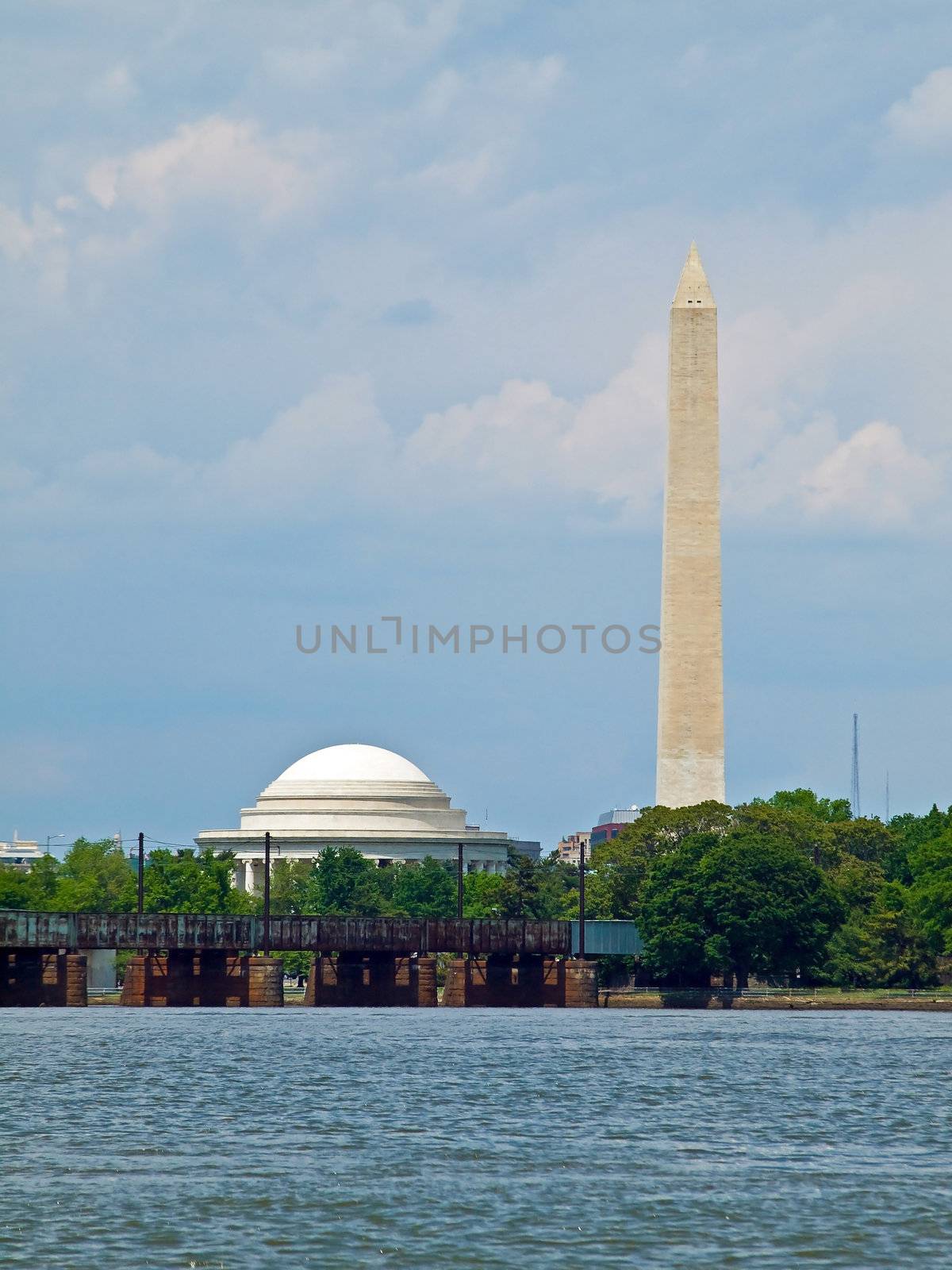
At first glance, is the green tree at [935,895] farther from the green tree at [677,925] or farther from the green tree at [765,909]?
the green tree at [677,925]

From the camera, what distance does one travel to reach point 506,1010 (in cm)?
11344

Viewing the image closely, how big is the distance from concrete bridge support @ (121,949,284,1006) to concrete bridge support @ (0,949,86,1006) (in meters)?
2.93

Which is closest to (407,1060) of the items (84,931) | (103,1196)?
(103,1196)

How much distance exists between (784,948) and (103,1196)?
8591cm

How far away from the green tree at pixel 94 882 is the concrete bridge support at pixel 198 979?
28.9 meters

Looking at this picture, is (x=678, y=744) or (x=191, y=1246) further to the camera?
(x=678, y=744)

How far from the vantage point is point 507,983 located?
120m

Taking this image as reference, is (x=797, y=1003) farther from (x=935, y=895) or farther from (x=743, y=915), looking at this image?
(x=935, y=895)

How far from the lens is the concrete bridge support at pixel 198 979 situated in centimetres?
11350

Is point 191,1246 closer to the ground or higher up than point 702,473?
closer to the ground

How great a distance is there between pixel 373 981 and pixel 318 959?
297cm

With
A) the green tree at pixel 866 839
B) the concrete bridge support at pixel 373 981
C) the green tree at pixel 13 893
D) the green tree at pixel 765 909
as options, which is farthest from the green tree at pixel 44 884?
the green tree at pixel 866 839

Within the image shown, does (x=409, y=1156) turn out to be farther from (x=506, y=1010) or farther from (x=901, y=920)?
(x=901, y=920)

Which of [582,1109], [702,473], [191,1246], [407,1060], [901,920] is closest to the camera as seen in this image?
[191,1246]
